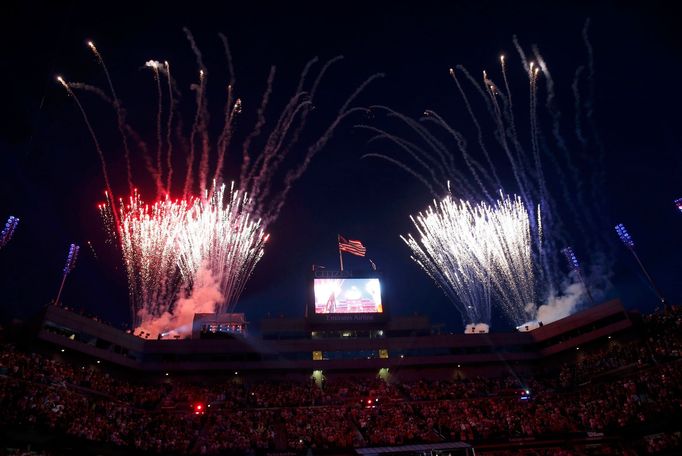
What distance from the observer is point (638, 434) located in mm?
36438

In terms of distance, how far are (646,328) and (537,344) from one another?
40.6 ft

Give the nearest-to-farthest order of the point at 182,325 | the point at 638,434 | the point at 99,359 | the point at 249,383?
1. the point at 638,434
2. the point at 99,359
3. the point at 249,383
4. the point at 182,325

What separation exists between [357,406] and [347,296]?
12.0 metres

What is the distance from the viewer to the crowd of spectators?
33.8 m

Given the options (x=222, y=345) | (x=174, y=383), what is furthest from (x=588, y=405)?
(x=174, y=383)

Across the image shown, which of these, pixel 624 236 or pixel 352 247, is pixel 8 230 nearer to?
pixel 352 247

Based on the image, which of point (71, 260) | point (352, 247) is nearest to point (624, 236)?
point (352, 247)

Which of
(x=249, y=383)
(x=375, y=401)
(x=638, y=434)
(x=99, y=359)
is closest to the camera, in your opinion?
(x=638, y=434)

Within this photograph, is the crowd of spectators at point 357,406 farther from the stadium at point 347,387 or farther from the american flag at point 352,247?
the american flag at point 352,247

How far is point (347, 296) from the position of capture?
52.6 m

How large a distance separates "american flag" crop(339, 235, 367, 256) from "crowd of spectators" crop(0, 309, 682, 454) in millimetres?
14896

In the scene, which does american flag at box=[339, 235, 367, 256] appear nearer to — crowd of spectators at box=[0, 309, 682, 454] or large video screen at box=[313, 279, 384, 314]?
large video screen at box=[313, 279, 384, 314]

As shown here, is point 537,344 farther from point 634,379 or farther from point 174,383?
point 174,383

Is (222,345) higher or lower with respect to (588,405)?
higher
